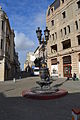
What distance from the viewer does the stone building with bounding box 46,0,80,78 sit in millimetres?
24641

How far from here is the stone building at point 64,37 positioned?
24.6 meters

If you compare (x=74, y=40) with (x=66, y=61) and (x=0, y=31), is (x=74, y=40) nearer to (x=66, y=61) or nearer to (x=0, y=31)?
(x=66, y=61)

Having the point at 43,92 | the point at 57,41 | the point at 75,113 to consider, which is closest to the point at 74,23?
the point at 57,41

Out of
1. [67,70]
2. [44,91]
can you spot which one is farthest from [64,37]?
[44,91]

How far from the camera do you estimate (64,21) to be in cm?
2802

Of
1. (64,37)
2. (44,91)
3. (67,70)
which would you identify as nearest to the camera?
(44,91)

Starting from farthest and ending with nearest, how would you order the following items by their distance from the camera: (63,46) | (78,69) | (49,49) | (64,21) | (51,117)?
(49,49), (63,46), (64,21), (78,69), (51,117)

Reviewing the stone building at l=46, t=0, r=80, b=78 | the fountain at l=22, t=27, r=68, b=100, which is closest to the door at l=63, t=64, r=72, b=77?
the stone building at l=46, t=0, r=80, b=78

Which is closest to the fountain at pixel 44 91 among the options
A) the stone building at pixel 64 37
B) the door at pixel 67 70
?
the stone building at pixel 64 37

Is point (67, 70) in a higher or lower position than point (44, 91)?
higher

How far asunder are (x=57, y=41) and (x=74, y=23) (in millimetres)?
6086

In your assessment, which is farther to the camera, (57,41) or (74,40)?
(57,41)

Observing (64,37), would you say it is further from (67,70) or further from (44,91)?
(44,91)

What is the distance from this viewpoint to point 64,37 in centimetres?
2772
